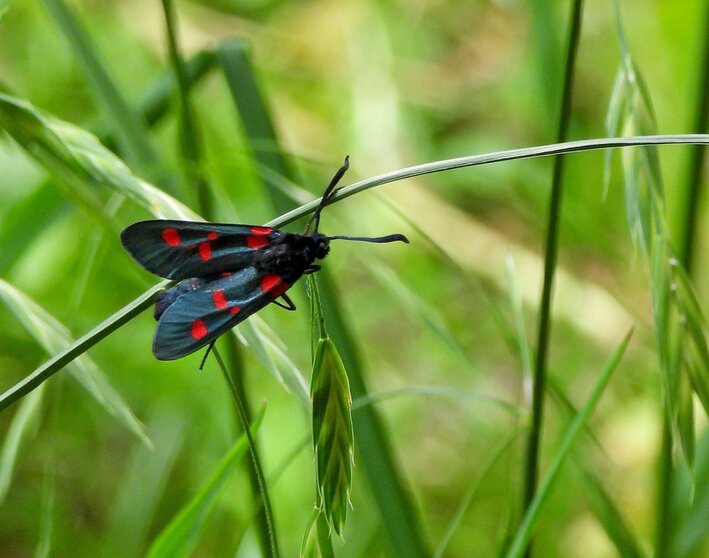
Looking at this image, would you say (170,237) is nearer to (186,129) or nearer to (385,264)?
(186,129)

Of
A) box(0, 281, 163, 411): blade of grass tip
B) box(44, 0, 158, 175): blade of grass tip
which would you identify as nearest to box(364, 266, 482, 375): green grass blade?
box(44, 0, 158, 175): blade of grass tip

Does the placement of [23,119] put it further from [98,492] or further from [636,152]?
[98,492]

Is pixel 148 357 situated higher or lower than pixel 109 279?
lower

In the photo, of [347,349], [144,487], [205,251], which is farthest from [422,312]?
[144,487]

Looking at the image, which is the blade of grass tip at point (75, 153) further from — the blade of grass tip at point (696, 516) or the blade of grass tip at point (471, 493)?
the blade of grass tip at point (696, 516)

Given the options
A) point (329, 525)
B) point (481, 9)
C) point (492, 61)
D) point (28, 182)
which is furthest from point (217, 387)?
point (481, 9)

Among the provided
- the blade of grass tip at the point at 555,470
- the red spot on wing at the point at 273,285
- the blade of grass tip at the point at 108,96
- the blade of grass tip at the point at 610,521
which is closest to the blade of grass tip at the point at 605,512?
the blade of grass tip at the point at 610,521
